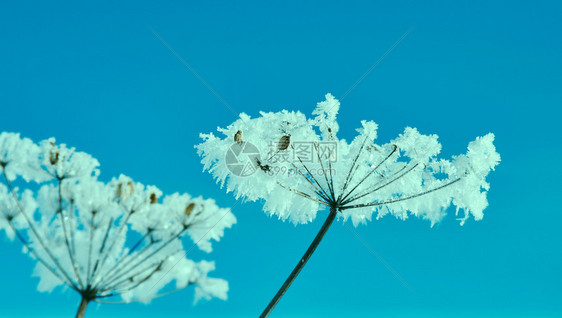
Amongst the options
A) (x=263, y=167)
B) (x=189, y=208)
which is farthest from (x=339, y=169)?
(x=189, y=208)

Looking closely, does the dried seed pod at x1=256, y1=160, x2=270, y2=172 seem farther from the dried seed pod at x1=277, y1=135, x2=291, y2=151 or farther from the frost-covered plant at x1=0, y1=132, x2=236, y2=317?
the frost-covered plant at x1=0, y1=132, x2=236, y2=317

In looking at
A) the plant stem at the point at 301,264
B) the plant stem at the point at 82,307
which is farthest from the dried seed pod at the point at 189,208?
the plant stem at the point at 301,264

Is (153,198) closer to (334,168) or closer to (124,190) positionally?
(124,190)

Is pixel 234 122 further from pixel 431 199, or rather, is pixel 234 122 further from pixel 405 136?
pixel 431 199

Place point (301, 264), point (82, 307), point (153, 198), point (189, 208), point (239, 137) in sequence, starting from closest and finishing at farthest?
point (82, 307) → point (189, 208) → point (153, 198) → point (301, 264) → point (239, 137)

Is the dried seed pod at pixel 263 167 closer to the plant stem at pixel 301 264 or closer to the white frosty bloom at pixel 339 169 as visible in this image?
the white frosty bloom at pixel 339 169

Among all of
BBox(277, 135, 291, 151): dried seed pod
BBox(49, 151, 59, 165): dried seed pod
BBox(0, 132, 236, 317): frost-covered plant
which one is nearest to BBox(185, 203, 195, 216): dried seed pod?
BBox(0, 132, 236, 317): frost-covered plant
